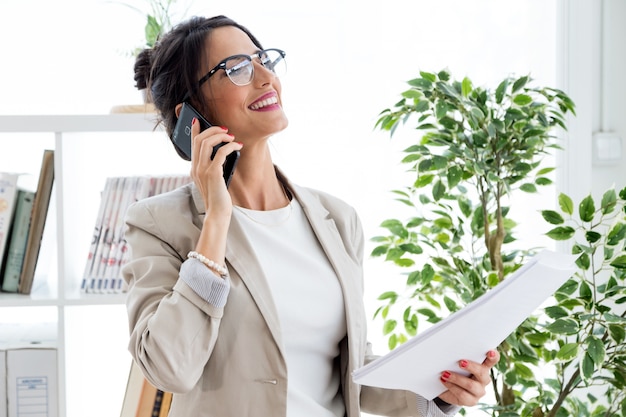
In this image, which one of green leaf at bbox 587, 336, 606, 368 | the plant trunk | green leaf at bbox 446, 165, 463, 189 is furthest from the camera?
the plant trunk

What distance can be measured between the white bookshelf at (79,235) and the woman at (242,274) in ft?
1.58

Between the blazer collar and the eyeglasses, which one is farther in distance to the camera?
the eyeglasses

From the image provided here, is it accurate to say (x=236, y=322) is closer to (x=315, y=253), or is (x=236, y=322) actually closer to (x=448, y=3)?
(x=315, y=253)

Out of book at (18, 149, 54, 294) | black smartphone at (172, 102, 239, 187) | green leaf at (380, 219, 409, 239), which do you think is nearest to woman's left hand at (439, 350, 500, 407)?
black smartphone at (172, 102, 239, 187)

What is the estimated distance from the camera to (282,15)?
2.42 metres

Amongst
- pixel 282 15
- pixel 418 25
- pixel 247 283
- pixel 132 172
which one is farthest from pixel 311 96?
pixel 247 283

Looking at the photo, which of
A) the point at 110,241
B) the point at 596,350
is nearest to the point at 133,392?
the point at 110,241

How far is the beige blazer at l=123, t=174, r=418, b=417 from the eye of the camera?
1.19 m

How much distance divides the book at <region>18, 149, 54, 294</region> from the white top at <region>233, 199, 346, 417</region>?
78 cm

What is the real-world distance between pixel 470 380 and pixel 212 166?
1.87ft

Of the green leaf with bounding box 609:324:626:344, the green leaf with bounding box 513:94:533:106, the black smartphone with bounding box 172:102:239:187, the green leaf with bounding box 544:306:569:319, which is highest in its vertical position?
the green leaf with bounding box 513:94:533:106

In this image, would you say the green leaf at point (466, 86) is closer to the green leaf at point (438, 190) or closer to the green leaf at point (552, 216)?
the green leaf at point (438, 190)

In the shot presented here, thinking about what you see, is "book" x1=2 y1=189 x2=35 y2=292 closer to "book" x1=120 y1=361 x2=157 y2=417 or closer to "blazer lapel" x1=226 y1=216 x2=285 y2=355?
"book" x1=120 y1=361 x2=157 y2=417

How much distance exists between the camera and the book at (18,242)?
1.95 meters
